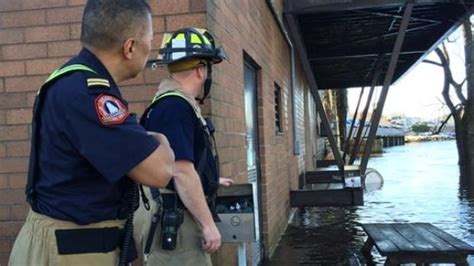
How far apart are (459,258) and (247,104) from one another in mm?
2551

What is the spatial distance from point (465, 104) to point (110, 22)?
19.3 meters

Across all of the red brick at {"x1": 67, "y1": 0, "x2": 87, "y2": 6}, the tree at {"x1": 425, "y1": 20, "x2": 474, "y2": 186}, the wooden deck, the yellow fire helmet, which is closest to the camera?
the yellow fire helmet

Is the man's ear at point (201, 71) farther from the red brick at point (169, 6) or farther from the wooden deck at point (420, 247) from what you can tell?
the wooden deck at point (420, 247)

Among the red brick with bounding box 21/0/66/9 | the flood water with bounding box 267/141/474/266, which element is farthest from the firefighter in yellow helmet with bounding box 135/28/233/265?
the flood water with bounding box 267/141/474/266

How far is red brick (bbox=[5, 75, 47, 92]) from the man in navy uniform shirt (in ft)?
7.34

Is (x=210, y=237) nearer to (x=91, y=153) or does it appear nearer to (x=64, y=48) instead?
(x=91, y=153)

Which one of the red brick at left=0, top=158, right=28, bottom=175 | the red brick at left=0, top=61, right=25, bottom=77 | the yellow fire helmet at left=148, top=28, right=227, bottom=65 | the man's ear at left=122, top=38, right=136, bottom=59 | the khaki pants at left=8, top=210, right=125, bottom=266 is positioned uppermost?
the red brick at left=0, top=61, right=25, bottom=77

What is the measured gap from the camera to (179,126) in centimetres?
262

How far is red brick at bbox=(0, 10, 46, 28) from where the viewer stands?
4.05m

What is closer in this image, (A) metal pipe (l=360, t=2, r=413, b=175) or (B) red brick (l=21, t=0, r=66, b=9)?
(B) red brick (l=21, t=0, r=66, b=9)

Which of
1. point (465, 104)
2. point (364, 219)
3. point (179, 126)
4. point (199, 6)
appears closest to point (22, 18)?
point (199, 6)

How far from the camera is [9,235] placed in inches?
159

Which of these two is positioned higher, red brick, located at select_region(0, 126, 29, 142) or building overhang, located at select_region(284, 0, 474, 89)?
building overhang, located at select_region(284, 0, 474, 89)

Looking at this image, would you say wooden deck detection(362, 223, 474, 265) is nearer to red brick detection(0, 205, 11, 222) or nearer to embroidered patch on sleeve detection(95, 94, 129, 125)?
red brick detection(0, 205, 11, 222)
